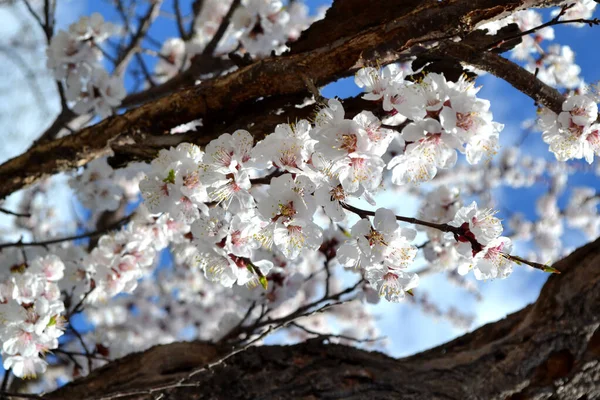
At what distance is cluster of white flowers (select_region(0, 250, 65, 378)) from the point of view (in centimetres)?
179

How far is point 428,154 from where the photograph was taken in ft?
4.12

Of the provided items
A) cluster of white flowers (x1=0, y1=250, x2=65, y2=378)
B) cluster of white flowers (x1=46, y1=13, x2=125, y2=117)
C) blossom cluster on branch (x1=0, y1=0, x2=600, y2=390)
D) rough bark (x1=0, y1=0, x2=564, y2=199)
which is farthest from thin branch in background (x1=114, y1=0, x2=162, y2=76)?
cluster of white flowers (x1=0, y1=250, x2=65, y2=378)

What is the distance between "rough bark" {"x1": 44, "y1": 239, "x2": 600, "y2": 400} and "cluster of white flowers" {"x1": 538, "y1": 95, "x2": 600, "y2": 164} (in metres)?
0.76

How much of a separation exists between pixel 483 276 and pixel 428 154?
0.43 m

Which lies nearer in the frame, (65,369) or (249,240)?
(249,240)

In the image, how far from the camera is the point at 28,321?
1.83 metres

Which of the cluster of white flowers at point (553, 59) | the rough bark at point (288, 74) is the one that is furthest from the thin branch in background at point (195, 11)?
the cluster of white flowers at point (553, 59)

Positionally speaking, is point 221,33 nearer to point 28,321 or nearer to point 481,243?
point 28,321

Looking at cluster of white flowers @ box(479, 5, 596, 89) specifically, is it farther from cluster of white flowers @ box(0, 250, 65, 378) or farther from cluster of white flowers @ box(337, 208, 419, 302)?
cluster of white flowers @ box(0, 250, 65, 378)

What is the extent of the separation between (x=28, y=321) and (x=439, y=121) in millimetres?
1601

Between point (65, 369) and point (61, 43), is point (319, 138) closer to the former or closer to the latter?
point (61, 43)

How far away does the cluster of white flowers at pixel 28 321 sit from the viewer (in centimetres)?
179

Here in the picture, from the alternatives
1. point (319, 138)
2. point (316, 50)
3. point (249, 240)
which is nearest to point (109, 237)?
point (249, 240)

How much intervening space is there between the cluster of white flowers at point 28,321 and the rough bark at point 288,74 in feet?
1.92
